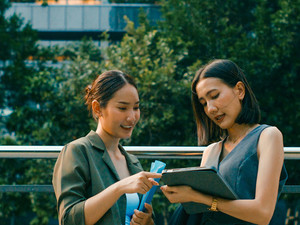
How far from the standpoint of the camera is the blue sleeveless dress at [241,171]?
1.83 m

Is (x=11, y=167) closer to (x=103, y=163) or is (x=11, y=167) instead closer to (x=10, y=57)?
(x=10, y=57)

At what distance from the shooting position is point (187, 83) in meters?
7.87

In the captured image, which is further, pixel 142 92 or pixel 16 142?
pixel 16 142

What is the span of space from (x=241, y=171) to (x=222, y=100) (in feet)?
1.11

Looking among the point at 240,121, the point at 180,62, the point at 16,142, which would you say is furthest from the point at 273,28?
the point at 240,121

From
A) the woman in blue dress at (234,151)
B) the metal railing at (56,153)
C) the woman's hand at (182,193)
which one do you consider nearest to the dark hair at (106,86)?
the woman in blue dress at (234,151)

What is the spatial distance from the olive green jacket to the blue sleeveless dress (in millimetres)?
433

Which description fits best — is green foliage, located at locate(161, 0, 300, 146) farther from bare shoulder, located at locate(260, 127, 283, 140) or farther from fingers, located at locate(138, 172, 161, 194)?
fingers, located at locate(138, 172, 161, 194)

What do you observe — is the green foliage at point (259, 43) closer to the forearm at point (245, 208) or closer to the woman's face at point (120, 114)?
the woman's face at point (120, 114)

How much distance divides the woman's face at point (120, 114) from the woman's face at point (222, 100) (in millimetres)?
359

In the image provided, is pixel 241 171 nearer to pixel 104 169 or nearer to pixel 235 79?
pixel 235 79

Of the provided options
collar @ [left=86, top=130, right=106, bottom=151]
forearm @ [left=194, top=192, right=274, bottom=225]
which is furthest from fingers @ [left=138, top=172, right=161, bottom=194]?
collar @ [left=86, top=130, right=106, bottom=151]

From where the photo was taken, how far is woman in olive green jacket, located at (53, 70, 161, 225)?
182cm

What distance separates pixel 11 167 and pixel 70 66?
237 centimetres
